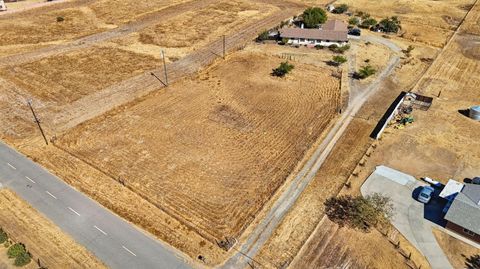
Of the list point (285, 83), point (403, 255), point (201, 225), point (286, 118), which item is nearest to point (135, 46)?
point (285, 83)

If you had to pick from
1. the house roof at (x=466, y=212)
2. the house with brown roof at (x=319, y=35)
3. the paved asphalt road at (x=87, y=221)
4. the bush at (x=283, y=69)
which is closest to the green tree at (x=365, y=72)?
the bush at (x=283, y=69)

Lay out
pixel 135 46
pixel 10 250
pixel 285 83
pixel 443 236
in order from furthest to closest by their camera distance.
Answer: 1. pixel 135 46
2. pixel 285 83
3. pixel 443 236
4. pixel 10 250

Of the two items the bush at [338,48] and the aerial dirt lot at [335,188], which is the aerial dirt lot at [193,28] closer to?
the bush at [338,48]

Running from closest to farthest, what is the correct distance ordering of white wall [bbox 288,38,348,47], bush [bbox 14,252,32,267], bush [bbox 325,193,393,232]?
bush [bbox 14,252,32,267], bush [bbox 325,193,393,232], white wall [bbox 288,38,348,47]

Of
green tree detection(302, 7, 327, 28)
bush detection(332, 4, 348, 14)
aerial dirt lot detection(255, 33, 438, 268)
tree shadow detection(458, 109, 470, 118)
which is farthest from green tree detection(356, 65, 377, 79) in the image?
bush detection(332, 4, 348, 14)

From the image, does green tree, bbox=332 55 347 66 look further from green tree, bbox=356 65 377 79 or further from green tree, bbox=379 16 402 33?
green tree, bbox=379 16 402 33

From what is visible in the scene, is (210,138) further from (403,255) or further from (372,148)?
(403,255)

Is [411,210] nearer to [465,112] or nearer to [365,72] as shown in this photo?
[465,112]
